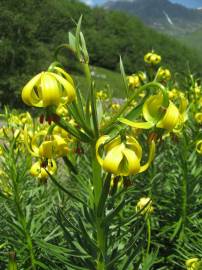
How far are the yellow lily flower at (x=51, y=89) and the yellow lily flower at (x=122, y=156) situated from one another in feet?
0.45

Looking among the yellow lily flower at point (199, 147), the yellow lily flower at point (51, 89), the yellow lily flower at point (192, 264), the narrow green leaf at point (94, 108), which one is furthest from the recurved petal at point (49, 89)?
the yellow lily flower at point (199, 147)

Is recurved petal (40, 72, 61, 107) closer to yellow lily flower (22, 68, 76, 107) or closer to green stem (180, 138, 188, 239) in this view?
yellow lily flower (22, 68, 76, 107)

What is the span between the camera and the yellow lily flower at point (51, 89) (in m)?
1.13

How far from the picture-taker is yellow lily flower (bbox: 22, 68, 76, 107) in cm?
113

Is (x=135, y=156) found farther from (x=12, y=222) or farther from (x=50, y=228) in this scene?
(x=50, y=228)

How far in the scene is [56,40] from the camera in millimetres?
43156

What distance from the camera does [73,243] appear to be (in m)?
1.51

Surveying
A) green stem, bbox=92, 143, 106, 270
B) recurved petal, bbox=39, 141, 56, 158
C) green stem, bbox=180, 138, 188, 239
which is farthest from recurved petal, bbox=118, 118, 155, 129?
green stem, bbox=180, 138, 188, 239

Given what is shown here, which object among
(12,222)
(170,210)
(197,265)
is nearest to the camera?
(197,265)

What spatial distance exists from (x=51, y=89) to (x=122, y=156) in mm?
227

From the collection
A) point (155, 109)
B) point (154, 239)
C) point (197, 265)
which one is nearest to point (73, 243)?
point (197, 265)

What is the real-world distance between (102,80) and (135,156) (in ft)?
186

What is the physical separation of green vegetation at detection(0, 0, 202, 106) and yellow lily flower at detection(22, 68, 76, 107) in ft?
0.82

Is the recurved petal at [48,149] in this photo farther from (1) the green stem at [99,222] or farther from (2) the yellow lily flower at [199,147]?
(2) the yellow lily flower at [199,147]
